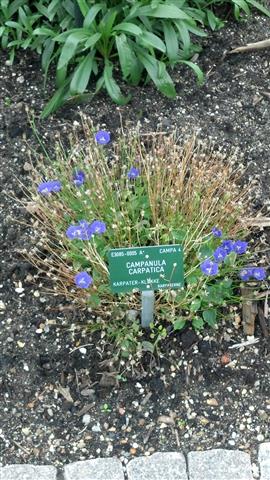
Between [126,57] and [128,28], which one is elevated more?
[128,28]

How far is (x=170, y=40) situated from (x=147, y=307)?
5.80ft

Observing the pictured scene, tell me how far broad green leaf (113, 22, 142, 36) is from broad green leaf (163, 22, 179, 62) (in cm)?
27

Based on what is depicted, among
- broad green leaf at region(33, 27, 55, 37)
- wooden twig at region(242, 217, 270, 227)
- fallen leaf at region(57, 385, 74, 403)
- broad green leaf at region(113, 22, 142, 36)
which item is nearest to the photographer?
fallen leaf at region(57, 385, 74, 403)

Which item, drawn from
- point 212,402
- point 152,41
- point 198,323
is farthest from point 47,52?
point 212,402

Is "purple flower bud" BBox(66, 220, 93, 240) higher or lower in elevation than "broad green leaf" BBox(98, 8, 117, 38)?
lower

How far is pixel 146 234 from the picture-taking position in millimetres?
3197

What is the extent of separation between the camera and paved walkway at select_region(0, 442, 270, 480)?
276 centimetres

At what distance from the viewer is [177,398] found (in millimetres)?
2988

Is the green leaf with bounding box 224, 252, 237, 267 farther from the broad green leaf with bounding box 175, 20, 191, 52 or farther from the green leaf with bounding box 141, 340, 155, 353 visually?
the broad green leaf with bounding box 175, 20, 191, 52

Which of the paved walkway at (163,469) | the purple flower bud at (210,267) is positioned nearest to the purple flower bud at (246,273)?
the purple flower bud at (210,267)

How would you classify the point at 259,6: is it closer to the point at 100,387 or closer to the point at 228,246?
the point at 228,246

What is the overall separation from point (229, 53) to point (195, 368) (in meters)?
2.23

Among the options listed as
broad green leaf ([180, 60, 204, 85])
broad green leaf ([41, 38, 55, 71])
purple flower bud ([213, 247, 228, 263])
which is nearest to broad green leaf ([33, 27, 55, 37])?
broad green leaf ([41, 38, 55, 71])

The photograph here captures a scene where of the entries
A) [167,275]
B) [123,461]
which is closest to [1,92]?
[167,275]
